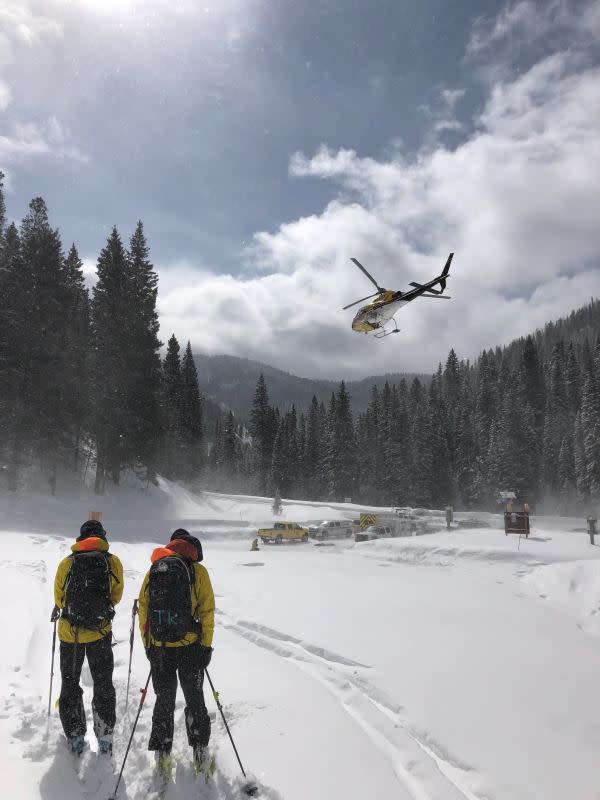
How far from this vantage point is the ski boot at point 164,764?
13.9ft

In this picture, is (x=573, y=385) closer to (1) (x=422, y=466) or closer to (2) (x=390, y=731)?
(1) (x=422, y=466)

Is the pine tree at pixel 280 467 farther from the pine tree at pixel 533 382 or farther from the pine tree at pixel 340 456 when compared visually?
the pine tree at pixel 533 382

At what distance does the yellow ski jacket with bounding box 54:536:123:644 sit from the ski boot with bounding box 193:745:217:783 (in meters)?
1.41

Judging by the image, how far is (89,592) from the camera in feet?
15.6

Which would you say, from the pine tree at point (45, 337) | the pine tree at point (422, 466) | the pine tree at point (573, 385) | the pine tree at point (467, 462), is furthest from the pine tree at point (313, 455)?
the pine tree at point (45, 337)

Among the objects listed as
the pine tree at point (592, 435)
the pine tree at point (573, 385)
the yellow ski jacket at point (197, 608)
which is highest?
the pine tree at point (573, 385)

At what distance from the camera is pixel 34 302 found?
2917cm

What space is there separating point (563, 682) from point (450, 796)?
124 inches

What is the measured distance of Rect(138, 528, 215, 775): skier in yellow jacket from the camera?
14.0 feet

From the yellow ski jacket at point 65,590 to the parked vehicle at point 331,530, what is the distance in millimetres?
28739

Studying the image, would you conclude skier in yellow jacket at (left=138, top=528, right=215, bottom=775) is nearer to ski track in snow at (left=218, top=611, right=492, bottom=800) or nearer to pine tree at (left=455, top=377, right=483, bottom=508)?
ski track in snow at (left=218, top=611, right=492, bottom=800)

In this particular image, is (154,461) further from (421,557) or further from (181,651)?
(181,651)

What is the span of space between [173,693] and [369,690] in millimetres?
2852

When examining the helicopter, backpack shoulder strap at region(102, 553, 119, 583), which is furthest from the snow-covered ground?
the helicopter
